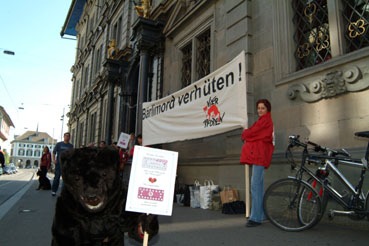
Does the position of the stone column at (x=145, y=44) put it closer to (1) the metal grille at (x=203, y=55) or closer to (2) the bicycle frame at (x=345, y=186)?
(1) the metal grille at (x=203, y=55)

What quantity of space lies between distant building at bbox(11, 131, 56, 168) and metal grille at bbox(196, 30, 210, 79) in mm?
126366

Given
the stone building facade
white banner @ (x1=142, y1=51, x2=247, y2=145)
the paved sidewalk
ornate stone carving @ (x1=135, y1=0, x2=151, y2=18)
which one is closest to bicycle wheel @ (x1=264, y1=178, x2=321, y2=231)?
the paved sidewalk

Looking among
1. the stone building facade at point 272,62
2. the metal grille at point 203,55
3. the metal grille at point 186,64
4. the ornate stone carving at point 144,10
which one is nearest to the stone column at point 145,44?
the stone building facade at point 272,62

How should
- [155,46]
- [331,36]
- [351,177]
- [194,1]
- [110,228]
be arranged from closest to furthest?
[110,228], [351,177], [331,36], [194,1], [155,46]

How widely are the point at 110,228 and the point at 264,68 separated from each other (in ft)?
16.4

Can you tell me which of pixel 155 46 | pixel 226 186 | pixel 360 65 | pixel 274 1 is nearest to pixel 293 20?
pixel 274 1

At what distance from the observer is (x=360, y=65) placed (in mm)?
4602

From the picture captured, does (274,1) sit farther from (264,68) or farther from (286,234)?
(286,234)

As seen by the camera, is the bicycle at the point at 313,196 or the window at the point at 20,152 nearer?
the bicycle at the point at 313,196

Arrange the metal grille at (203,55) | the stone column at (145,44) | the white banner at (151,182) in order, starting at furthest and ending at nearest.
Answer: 1. the stone column at (145,44)
2. the metal grille at (203,55)
3. the white banner at (151,182)

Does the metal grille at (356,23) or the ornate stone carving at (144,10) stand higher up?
the ornate stone carving at (144,10)

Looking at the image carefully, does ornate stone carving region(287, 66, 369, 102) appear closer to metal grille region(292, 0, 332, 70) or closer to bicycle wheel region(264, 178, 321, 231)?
metal grille region(292, 0, 332, 70)

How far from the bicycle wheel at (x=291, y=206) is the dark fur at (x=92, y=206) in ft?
7.90

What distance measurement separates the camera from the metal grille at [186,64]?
10227mm
